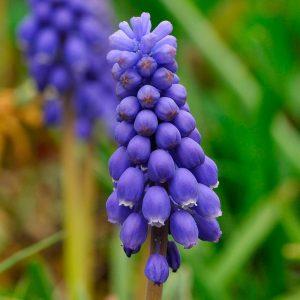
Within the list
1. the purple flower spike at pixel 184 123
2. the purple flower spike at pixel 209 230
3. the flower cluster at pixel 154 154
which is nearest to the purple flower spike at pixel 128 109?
the flower cluster at pixel 154 154

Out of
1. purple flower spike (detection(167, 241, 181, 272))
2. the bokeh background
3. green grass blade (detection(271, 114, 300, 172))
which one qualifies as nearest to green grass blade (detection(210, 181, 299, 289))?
the bokeh background

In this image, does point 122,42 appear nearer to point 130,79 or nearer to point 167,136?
point 130,79

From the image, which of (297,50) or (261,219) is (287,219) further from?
(297,50)

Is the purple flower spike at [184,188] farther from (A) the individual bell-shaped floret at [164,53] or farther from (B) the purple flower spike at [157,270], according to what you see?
(A) the individual bell-shaped floret at [164,53]

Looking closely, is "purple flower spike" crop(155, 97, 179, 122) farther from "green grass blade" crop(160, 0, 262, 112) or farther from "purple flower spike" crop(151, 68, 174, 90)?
"green grass blade" crop(160, 0, 262, 112)

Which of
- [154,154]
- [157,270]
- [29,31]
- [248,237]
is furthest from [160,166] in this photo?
[248,237]

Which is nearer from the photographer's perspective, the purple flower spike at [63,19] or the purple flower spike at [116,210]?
the purple flower spike at [116,210]
